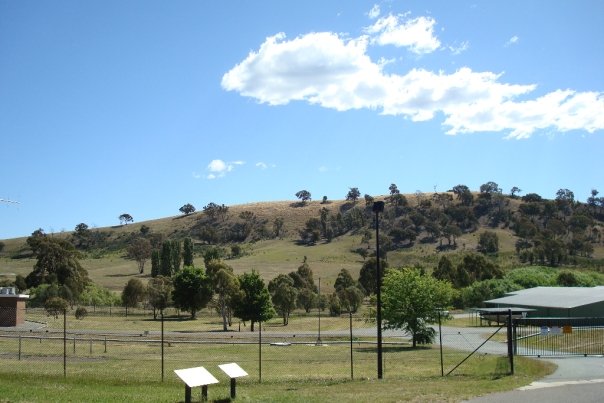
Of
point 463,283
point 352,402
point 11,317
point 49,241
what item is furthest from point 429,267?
point 352,402

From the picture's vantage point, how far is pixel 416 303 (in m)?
44.7

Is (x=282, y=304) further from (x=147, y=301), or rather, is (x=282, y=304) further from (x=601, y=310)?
(x=601, y=310)

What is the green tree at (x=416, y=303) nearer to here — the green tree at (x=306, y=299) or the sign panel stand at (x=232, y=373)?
the sign panel stand at (x=232, y=373)

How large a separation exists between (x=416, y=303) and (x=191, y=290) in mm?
41881

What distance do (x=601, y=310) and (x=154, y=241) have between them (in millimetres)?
142122

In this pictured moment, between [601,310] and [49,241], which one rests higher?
[49,241]

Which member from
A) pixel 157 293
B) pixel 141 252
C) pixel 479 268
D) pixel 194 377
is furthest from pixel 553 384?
pixel 141 252

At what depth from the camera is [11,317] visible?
5709cm

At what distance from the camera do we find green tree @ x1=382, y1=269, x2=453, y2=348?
44.4 meters

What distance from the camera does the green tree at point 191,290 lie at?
3095 inches

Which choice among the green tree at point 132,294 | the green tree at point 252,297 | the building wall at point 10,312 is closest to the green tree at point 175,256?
the green tree at point 132,294

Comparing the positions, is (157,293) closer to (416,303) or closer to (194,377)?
(416,303)

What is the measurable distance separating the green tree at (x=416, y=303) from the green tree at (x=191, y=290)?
37828mm

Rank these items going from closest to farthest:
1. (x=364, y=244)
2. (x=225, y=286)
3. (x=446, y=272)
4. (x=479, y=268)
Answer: (x=225, y=286), (x=446, y=272), (x=479, y=268), (x=364, y=244)
